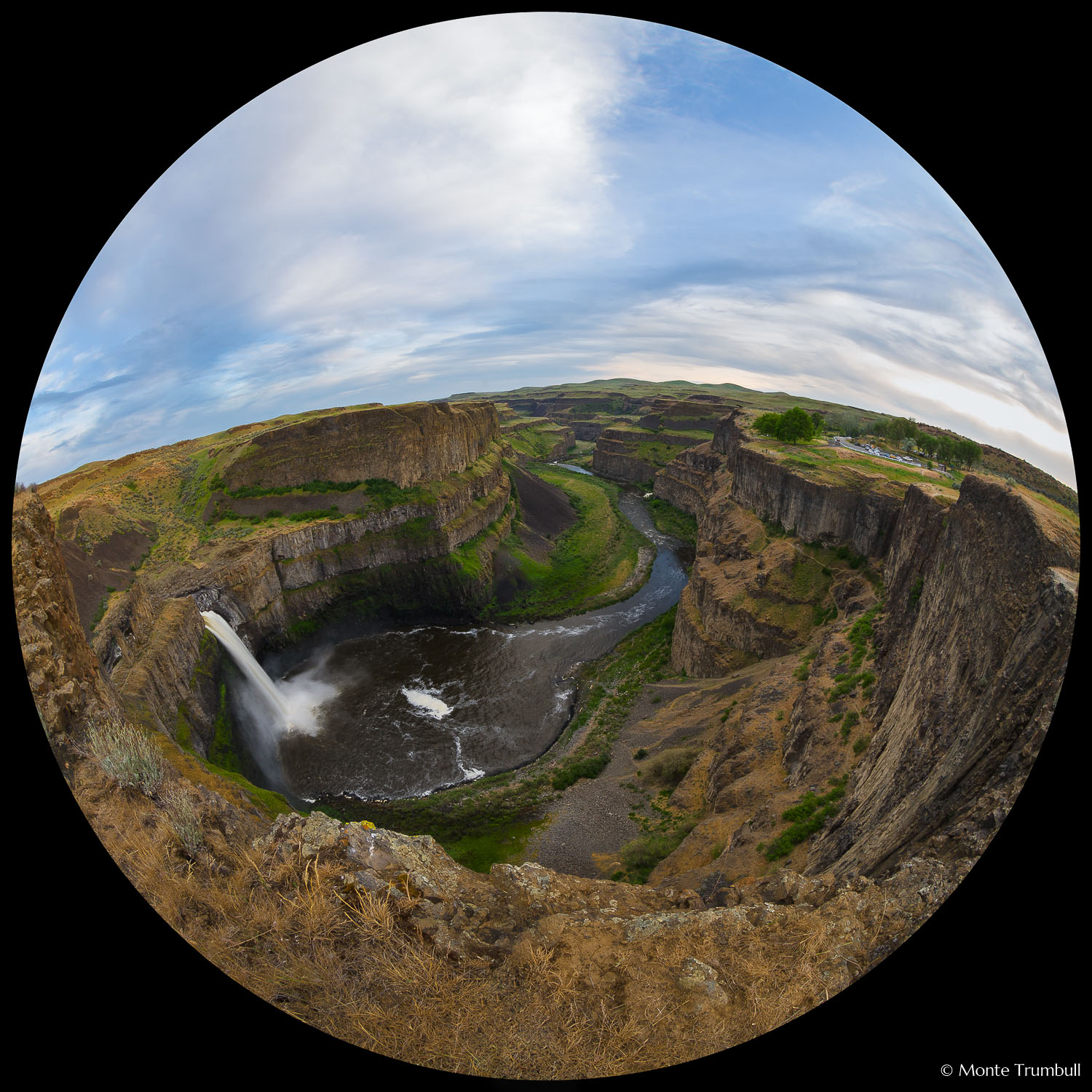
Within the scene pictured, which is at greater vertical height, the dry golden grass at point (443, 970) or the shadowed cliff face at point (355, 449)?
the shadowed cliff face at point (355, 449)

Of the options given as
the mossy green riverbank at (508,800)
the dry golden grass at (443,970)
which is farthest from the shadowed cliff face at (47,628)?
the mossy green riverbank at (508,800)

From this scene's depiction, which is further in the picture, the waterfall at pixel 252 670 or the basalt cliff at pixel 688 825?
the waterfall at pixel 252 670

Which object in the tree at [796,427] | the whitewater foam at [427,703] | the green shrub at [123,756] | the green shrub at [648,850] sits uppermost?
the tree at [796,427]

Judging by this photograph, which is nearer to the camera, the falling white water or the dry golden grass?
the dry golden grass

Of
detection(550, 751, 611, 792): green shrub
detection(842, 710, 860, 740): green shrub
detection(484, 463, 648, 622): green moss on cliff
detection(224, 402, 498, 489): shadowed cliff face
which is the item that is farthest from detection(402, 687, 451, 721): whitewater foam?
detection(842, 710, 860, 740): green shrub

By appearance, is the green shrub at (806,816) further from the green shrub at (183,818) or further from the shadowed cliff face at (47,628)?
the shadowed cliff face at (47,628)

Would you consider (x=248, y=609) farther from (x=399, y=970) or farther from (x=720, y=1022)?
(x=720, y=1022)

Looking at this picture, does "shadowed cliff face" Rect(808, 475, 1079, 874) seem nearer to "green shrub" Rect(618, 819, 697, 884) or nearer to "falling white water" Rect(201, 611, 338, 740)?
"green shrub" Rect(618, 819, 697, 884)

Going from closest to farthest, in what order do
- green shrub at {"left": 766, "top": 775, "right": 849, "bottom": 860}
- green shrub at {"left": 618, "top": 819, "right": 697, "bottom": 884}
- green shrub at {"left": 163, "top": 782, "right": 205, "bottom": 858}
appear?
1. green shrub at {"left": 163, "top": 782, "right": 205, "bottom": 858}
2. green shrub at {"left": 766, "top": 775, "right": 849, "bottom": 860}
3. green shrub at {"left": 618, "top": 819, "right": 697, "bottom": 884}
